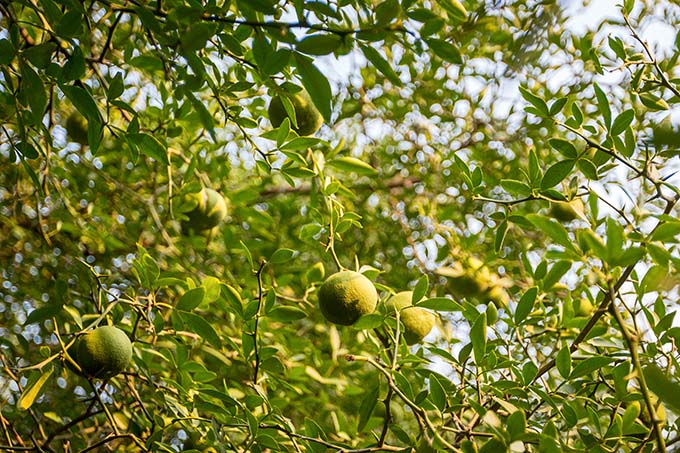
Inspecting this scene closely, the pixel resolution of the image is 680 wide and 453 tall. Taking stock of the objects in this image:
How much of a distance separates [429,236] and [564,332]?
1454 millimetres

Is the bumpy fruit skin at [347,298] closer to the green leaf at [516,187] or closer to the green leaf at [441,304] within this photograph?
the green leaf at [441,304]

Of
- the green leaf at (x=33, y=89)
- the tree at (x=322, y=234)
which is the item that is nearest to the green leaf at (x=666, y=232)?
the tree at (x=322, y=234)

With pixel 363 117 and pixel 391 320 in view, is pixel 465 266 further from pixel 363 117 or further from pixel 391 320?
pixel 363 117

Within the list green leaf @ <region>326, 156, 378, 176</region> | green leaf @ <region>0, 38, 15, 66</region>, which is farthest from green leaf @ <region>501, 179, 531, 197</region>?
green leaf @ <region>0, 38, 15, 66</region>

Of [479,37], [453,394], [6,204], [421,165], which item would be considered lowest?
[6,204]

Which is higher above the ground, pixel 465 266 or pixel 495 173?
pixel 495 173

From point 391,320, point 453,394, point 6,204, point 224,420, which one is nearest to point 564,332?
point 453,394

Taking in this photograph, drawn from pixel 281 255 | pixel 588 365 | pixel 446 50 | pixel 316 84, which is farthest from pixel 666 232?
pixel 281 255

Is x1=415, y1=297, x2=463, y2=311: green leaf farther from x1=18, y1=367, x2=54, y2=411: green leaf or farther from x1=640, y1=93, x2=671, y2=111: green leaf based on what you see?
x1=18, y1=367, x2=54, y2=411: green leaf

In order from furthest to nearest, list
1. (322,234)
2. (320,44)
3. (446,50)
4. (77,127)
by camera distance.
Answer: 1. (322,234)
2. (77,127)
3. (446,50)
4. (320,44)

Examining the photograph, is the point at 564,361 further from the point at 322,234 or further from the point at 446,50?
the point at 322,234

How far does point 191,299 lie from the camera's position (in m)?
1.36

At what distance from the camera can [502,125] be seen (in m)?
2.97

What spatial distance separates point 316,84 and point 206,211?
3.90ft
